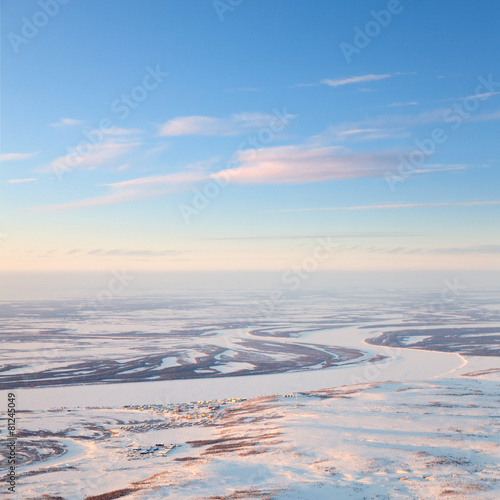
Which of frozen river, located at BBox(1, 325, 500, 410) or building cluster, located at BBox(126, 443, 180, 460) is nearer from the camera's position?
building cluster, located at BBox(126, 443, 180, 460)

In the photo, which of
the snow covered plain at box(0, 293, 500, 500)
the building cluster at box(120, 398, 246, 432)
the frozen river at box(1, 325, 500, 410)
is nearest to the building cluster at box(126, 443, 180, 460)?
the snow covered plain at box(0, 293, 500, 500)

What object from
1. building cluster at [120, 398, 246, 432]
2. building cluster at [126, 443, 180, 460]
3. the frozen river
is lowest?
the frozen river

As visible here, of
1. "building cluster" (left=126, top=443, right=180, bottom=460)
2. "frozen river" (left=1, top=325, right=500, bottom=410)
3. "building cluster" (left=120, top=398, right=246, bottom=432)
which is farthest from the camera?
"frozen river" (left=1, top=325, right=500, bottom=410)

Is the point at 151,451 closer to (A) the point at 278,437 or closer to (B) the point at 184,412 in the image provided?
(A) the point at 278,437

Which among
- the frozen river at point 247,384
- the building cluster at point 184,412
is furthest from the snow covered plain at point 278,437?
the building cluster at point 184,412

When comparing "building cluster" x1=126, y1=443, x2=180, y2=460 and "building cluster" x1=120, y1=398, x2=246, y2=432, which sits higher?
"building cluster" x1=126, y1=443, x2=180, y2=460

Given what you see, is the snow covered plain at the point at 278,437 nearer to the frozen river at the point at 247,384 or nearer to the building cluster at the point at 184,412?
the frozen river at the point at 247,384

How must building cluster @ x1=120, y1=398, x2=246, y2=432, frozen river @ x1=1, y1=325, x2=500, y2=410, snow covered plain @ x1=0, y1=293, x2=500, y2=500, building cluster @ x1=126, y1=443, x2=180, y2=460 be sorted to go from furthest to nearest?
frozen river @ x1=1, y1=325, x2=500, y2=410, building cluster @ x1=120, y1=398, x2=246, y2=432, building cluster @ x1=126, y1=443, x2=180, y2=460, snow covered plain @ x1=0, y1=293, x2=500, y2=500

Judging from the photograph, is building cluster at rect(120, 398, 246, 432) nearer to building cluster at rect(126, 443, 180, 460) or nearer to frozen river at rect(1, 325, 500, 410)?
frozen river at rect(1, 325, 500, 410)

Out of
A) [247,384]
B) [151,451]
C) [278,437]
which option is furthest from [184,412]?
[247,384]

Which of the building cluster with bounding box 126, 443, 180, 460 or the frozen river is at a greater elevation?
the building cluster with bounding box 126, 443, 180, 460
